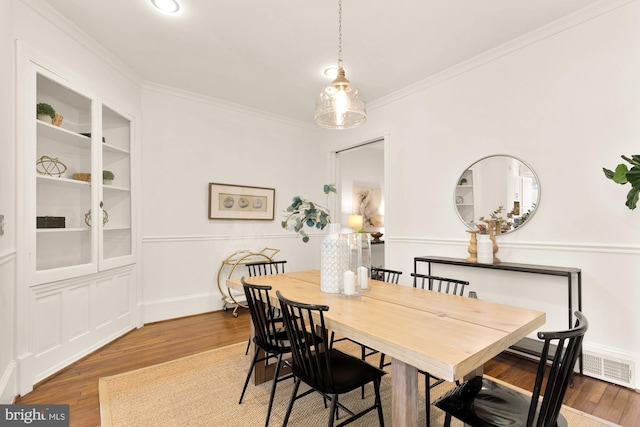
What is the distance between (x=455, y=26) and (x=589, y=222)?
6.37 ft

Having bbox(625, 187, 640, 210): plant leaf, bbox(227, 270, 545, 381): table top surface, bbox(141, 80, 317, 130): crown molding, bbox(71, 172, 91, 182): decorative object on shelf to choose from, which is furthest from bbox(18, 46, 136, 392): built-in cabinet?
bbox(625, 187, 640, 210): plant leaf

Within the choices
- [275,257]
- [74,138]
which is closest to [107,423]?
[74,138]

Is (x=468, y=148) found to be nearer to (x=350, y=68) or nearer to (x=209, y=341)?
(x=350, y=68)

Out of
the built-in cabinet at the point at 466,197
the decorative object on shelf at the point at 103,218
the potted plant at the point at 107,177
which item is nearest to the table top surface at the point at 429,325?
the built-in cabinet at the point at 466,197

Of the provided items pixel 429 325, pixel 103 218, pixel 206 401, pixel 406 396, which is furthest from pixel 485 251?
pixel 103 218

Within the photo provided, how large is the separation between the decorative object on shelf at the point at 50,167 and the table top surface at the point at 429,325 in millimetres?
2181

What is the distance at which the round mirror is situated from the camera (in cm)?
287

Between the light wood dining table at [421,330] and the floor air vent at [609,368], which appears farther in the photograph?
the floor air vent at [609,368]

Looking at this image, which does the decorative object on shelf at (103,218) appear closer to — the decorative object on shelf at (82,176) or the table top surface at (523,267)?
the decorative object on shelf at (82,176)

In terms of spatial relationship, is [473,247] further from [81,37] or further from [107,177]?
[81,37]

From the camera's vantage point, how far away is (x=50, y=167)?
8.70ft

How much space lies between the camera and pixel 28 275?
2.32 m

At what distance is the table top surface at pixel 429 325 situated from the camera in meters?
1.12

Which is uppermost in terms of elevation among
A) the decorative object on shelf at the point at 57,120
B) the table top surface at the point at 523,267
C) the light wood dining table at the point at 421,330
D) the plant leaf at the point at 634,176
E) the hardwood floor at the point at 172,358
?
the decorative object on shelf at the point at 57,120
